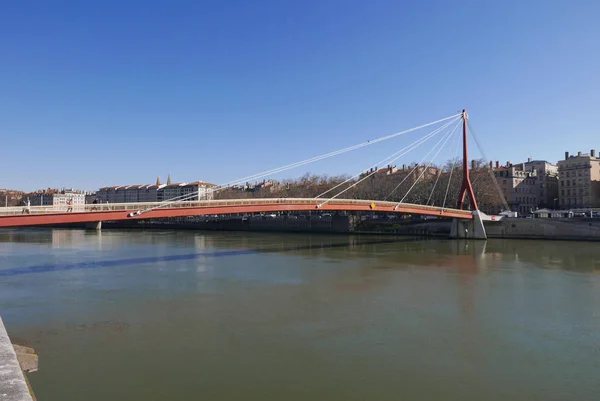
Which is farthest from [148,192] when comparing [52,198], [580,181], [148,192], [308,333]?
[308,333]

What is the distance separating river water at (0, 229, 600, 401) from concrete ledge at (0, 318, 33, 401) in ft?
2.83

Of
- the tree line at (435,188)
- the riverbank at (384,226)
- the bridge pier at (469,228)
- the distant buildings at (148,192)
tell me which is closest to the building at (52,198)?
the distant buildings at (148,192)

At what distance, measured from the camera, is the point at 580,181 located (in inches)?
2024

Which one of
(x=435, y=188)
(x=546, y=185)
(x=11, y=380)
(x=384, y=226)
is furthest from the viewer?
(x=546, y=185)

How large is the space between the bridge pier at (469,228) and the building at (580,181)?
90.8ft

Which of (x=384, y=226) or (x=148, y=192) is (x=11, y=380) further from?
(x=148, y=192)

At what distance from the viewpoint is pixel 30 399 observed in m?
3.48

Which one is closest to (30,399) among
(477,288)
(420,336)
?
(420,336)

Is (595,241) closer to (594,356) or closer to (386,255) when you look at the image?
(386,255)

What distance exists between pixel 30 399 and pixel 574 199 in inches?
2354

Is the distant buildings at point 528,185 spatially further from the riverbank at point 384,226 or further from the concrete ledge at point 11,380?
the concrete ledge at point 11,380

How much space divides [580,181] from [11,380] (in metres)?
59.3

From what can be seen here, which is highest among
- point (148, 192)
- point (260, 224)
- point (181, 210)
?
point (148, 192)

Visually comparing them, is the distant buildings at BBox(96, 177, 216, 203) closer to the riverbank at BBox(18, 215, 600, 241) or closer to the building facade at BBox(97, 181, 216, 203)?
the building facade at BBox(97, 181, 216, 203)
